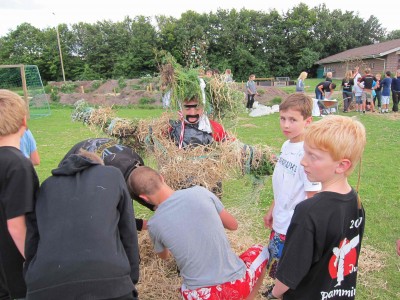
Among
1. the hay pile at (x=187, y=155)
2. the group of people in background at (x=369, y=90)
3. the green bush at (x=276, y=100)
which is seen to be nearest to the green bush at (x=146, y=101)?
the green bush at (x=276, y=100)

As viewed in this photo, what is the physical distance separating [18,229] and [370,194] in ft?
17.2

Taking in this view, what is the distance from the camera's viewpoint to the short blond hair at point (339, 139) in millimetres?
1666

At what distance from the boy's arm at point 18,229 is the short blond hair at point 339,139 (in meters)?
1.61

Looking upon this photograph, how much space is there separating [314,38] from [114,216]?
188 feet

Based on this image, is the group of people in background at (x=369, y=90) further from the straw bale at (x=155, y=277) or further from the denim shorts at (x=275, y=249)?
the denim shorts at (x=275, y=249)

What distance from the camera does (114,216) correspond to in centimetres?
186

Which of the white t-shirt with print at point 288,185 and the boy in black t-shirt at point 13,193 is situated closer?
the boy in black t-shirt at point 13,193

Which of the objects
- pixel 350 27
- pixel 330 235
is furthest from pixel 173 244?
pixel 350 27

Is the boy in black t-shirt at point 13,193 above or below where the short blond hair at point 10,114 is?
below

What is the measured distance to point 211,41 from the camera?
49.0 metres

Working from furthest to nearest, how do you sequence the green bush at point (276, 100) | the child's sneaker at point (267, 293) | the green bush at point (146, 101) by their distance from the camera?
the green bush at point (146, 101), the green bush at point (276, 100), the child's sneaker at point (267, 293)

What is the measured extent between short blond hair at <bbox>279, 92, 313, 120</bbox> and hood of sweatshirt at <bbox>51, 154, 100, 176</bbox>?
1.59m

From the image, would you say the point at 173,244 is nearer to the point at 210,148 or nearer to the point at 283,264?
the point at 283,264

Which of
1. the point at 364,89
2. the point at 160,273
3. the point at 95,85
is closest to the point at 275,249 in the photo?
the point at 160,273
